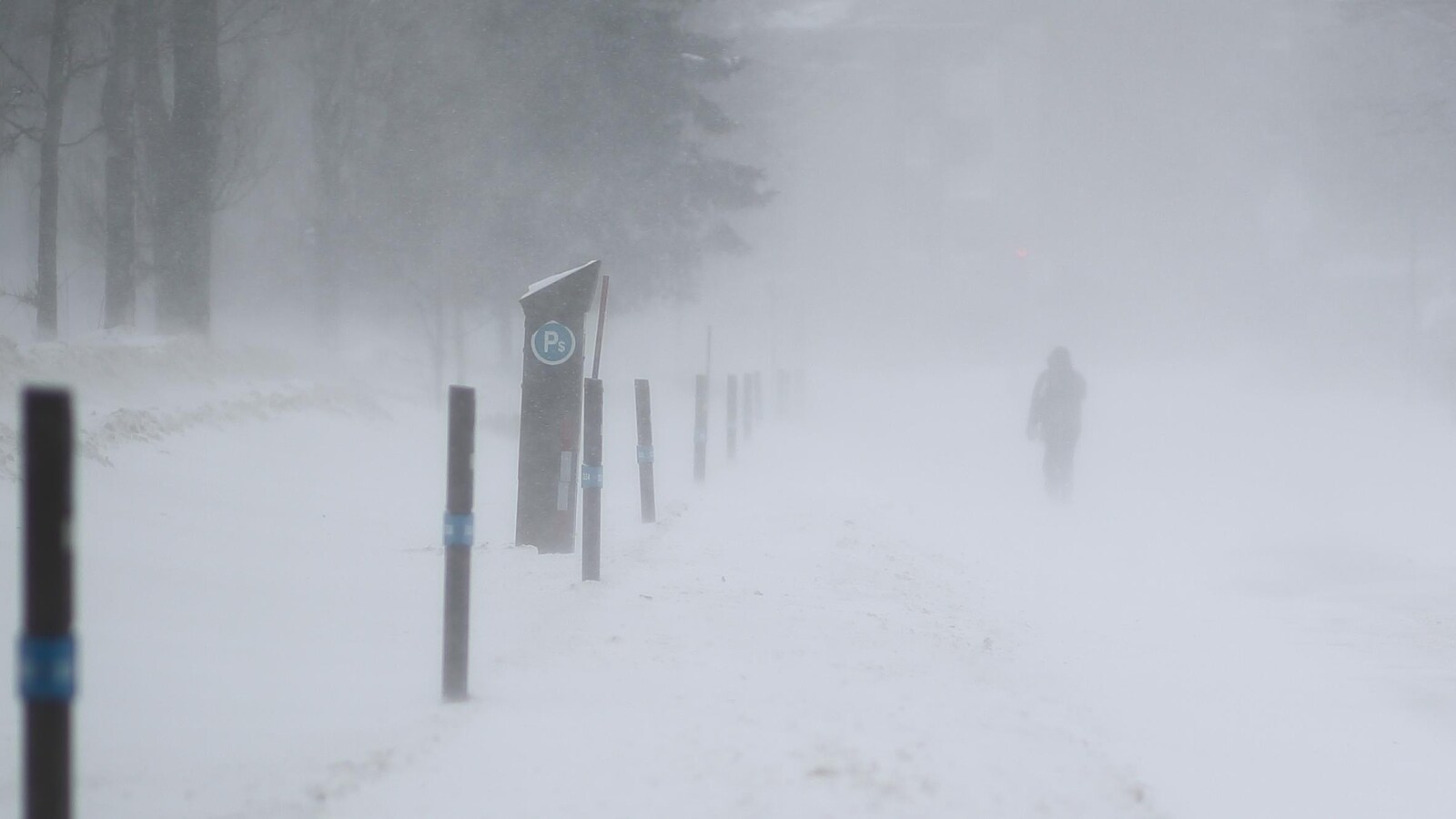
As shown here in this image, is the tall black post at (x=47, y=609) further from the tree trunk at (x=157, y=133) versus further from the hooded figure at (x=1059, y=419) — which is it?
the tree trunk at (x=157, y=133)

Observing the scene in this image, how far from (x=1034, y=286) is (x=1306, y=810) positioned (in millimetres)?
99166

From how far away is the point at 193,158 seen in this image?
18.2 metres

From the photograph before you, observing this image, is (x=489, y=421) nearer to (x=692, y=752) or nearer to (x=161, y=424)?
(x=161, y=424)

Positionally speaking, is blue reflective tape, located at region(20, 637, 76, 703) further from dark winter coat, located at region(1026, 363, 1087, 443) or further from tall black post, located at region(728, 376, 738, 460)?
tall black post, located at region(728, 376, 738, 460)

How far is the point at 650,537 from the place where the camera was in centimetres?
945

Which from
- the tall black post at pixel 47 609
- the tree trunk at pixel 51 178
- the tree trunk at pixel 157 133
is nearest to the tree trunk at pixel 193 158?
the tree trunk at pixel 157 133

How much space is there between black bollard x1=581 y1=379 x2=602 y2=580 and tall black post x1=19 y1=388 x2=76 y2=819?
→ 16.7 ft

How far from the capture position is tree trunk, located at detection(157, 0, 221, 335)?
17.8 meters

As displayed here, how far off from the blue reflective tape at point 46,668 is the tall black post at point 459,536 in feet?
7.31

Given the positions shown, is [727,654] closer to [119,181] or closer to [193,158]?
[193,158]

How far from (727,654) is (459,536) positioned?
1597 millimetres

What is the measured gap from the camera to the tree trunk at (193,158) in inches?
701

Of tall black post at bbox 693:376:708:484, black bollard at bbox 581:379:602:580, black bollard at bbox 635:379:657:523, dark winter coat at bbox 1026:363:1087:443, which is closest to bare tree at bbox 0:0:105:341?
tall black post at bbox 693:376:708:484

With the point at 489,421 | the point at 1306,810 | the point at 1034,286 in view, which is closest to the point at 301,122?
the point at 489,421
